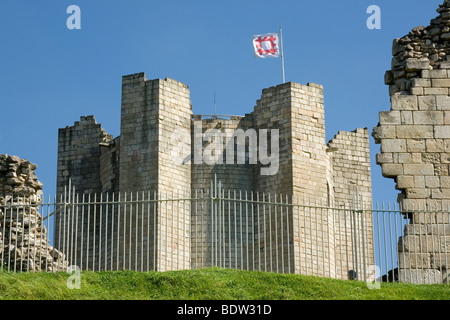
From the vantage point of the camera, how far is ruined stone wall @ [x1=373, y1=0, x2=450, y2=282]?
842 inches

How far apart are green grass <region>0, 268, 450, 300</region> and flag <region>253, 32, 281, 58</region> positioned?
17915 mm

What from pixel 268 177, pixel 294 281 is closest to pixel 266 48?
pixel 268 177

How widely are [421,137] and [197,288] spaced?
233 inches

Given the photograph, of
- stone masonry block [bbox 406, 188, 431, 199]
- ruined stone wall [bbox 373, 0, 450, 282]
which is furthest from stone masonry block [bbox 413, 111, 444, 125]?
stone masonry block [bbox 406, 188, 431, 199]

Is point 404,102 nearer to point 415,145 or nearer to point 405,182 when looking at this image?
point 415,145

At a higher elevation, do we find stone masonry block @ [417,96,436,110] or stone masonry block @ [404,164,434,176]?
stone masonry block @ [417,96,436,110]

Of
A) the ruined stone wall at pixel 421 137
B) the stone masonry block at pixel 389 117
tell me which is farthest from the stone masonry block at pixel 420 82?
the stone masonry block at pixel 389 117

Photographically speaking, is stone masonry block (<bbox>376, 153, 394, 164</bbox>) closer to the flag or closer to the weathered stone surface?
the weathered stone surface

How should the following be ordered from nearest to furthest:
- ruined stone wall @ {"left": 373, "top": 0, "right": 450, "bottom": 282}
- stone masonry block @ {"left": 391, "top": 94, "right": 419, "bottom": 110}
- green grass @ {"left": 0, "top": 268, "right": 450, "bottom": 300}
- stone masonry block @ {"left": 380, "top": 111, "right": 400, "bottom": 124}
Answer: green grass @ {"left": 0, "top": 268, "right": 450, "bottom": 300} → ruined stone wall @ {"left": 373, "top": 0, "right": 450, "bottom": 282} → stone masonry block @ {"left": 380, "top": 111, "right": 400, "bottom": 124} → stone masonry block @ {"left": 391, "top": 94, "right": 419, "bottom": 110}

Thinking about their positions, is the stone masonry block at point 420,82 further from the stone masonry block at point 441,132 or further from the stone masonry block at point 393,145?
the stone masonry block at point 393,145

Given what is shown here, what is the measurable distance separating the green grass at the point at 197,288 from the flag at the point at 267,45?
17.9 m
